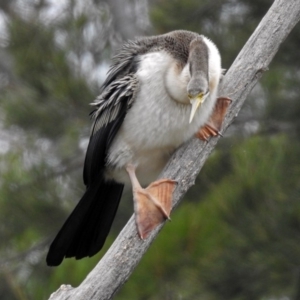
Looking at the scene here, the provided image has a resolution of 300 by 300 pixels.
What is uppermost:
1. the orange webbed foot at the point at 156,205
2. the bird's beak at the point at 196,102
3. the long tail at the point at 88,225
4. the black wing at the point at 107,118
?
the black wing at the point at 107,118

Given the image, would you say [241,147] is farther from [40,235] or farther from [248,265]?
[40,235]

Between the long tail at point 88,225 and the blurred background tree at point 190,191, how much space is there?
3.86 feet

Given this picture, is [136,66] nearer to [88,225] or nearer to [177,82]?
[177,82]

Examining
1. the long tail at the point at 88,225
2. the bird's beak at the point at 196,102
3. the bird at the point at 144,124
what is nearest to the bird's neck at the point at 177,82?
the bird at the point at 144,124

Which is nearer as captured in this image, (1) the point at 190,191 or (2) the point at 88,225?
(2) the point at 88,225

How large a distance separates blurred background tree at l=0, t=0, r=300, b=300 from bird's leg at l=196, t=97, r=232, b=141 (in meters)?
1.56

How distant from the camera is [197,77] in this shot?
265 cm

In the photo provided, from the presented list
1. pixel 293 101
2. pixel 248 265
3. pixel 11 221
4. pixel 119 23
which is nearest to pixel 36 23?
pixel 119 23

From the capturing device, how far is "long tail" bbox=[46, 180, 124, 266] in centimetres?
318

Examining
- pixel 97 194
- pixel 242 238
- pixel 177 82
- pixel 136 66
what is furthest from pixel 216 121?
pixel 242 238

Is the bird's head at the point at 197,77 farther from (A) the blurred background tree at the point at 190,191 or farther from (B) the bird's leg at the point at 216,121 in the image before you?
(A) the blurred background tree at the point at 190,191

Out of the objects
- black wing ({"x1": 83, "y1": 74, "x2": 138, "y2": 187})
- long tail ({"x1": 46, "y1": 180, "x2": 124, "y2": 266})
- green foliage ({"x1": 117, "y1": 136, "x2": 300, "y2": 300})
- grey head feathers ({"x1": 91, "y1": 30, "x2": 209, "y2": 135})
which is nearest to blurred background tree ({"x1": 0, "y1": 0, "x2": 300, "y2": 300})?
green foliage ({"x1": 117, "y1": 136, "x2": 300, "y2": 300})

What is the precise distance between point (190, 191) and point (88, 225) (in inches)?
91.6

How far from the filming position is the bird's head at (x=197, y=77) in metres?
2.63
